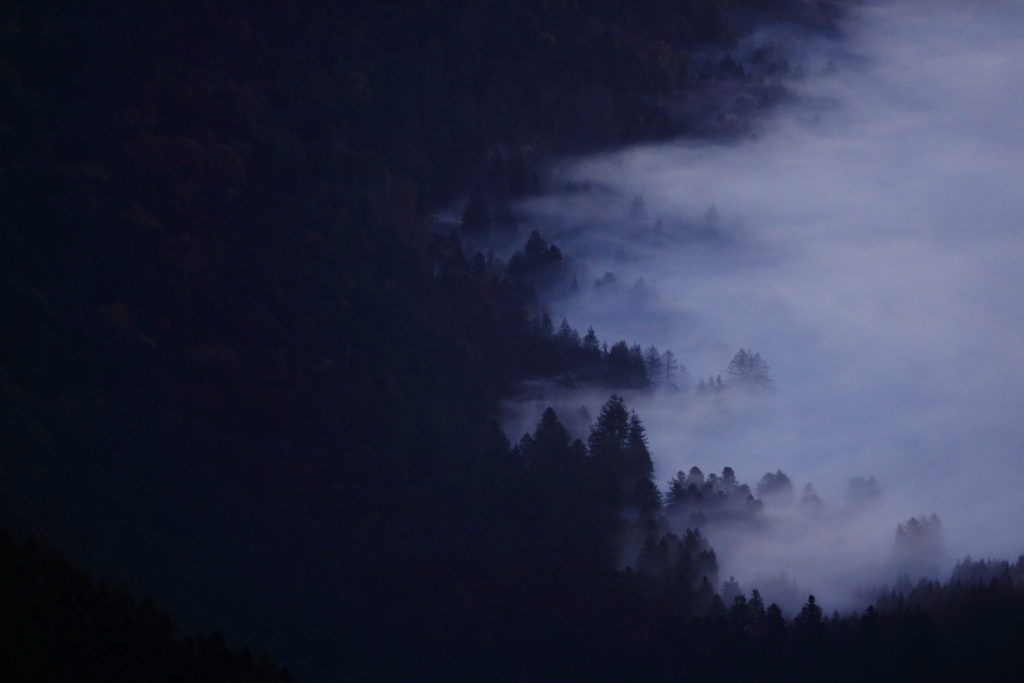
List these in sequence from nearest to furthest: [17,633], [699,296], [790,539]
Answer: [17,633]
[790,539]
[699,296]

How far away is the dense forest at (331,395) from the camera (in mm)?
129875

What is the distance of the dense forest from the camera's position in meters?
130

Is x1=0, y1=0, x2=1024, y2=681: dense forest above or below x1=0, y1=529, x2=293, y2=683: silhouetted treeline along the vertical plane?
above

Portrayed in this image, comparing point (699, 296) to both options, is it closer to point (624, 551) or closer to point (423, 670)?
point (624, 551)

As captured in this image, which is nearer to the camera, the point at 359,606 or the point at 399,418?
the point at 359,606

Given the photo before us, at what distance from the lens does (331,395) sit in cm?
15138

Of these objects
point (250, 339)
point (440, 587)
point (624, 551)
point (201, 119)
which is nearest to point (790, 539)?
point (624, 551)

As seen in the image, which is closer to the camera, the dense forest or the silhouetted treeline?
the silhouetted treeline

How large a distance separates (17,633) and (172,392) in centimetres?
4869

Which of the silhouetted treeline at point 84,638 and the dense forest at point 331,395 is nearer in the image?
the silhouetted treeline at point 84,638

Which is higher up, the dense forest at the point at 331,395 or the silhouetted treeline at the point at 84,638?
the dense forest at the point at 331,395

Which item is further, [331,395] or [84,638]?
[331,395]

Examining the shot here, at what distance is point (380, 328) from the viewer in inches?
6093

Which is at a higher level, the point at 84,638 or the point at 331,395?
the point at 331,395
